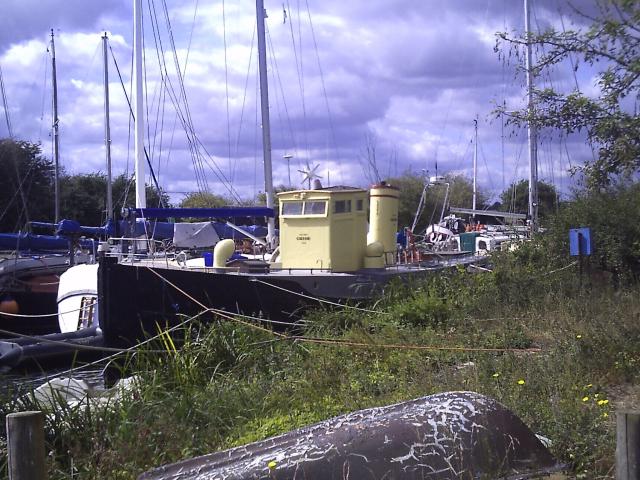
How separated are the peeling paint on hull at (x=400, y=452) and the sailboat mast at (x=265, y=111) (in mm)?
15099

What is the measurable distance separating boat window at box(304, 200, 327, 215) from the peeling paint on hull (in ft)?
38.9

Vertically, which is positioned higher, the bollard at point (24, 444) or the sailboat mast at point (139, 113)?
the sailboat mast at point (139, 113)

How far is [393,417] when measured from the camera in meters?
5.79

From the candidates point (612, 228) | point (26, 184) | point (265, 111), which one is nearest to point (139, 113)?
point (265, 111)

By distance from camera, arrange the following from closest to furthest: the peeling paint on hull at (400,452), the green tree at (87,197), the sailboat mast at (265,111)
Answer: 1. the peeling paint on hull at (400,452)
2. the sailboat mast at (265,111)
3. the green tree at (87,197)

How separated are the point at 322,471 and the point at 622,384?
415cm

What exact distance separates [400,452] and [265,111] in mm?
17713

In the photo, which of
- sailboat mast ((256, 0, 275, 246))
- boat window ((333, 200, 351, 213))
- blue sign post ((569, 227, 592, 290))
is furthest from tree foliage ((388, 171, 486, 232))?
blue sign post ((569, 227, 592, 290))

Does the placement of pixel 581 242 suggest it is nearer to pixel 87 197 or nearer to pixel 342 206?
pixel 342 206

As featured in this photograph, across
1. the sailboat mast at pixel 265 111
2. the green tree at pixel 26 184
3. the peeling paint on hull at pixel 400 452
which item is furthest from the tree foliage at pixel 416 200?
the peeling paint on hull at pixel 400 452

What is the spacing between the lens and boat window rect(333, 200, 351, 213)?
1771 centimetres

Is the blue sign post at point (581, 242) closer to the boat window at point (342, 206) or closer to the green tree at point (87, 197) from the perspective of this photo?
the boat window at point (342, 206)

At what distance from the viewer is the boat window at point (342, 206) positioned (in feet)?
58.1

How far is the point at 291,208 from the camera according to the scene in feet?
58.8
